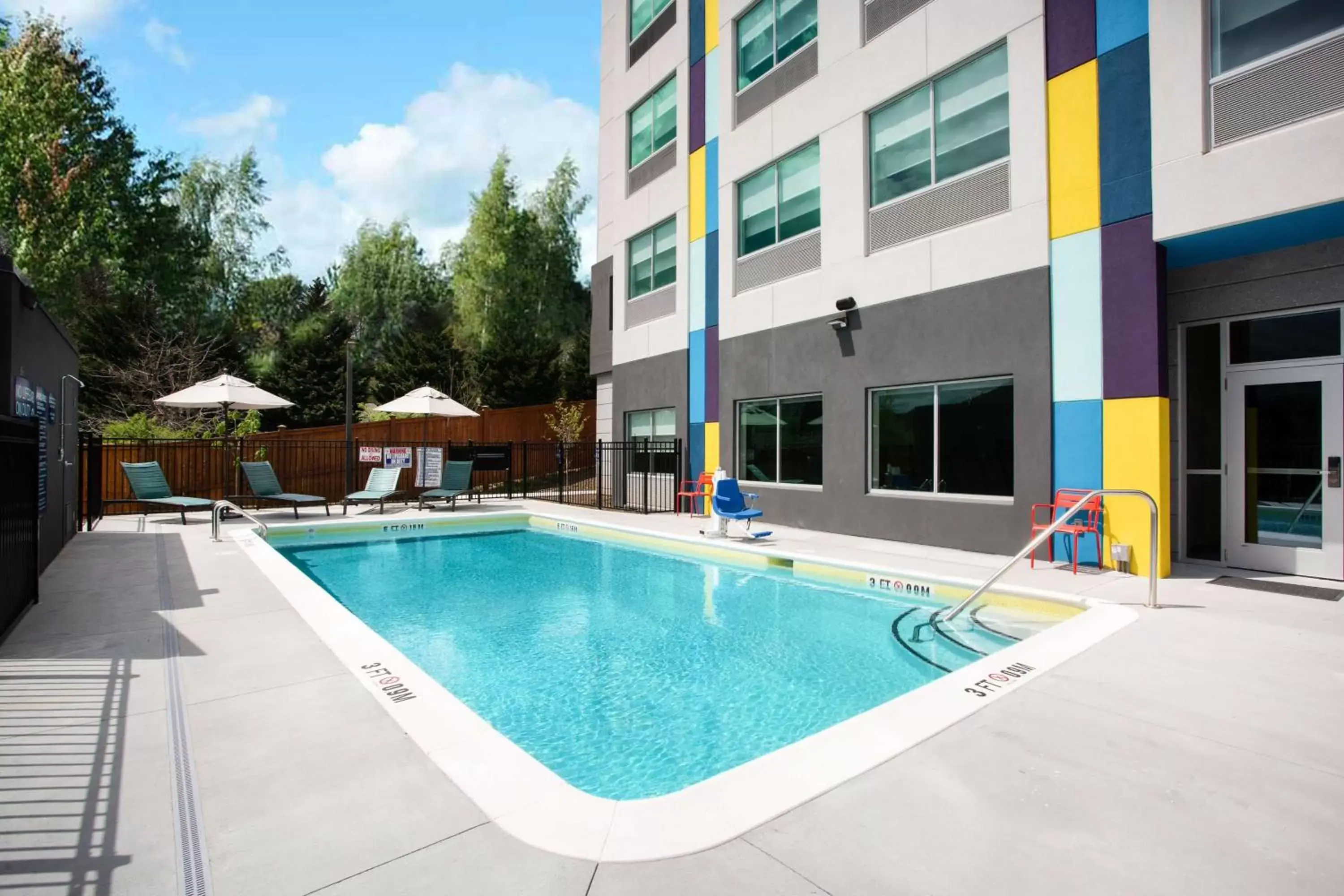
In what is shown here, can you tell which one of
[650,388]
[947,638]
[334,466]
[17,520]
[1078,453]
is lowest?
[947,638]

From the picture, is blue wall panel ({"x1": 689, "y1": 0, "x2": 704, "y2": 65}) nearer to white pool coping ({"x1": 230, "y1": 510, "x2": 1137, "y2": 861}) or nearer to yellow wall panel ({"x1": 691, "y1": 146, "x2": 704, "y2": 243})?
yellow wall panel ({"x1": 691, "y1": 146, "x2": 704, "y2": 243})

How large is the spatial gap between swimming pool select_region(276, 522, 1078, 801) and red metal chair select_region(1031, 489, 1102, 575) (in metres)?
1.79

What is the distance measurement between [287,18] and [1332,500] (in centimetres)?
1613

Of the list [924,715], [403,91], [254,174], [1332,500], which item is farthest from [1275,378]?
[254,174]

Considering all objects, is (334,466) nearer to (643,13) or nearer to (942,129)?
(643,13)

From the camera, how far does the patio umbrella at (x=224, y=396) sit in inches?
488

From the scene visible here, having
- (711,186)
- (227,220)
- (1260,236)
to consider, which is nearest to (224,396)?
(711,186)

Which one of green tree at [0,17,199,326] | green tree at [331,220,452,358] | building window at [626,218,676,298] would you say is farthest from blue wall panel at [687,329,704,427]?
green tree at [331,220,452,358]

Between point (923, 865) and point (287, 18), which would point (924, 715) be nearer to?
point (923, 865)

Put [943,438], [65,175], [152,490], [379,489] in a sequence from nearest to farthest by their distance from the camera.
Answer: [943,438] < [152,490] < [379,489] < [65,175]

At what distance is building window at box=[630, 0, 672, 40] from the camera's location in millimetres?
14453

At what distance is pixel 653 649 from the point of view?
5426 millimetres

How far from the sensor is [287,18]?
38.5 feet

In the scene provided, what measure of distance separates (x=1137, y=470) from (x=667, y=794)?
6335 mm
